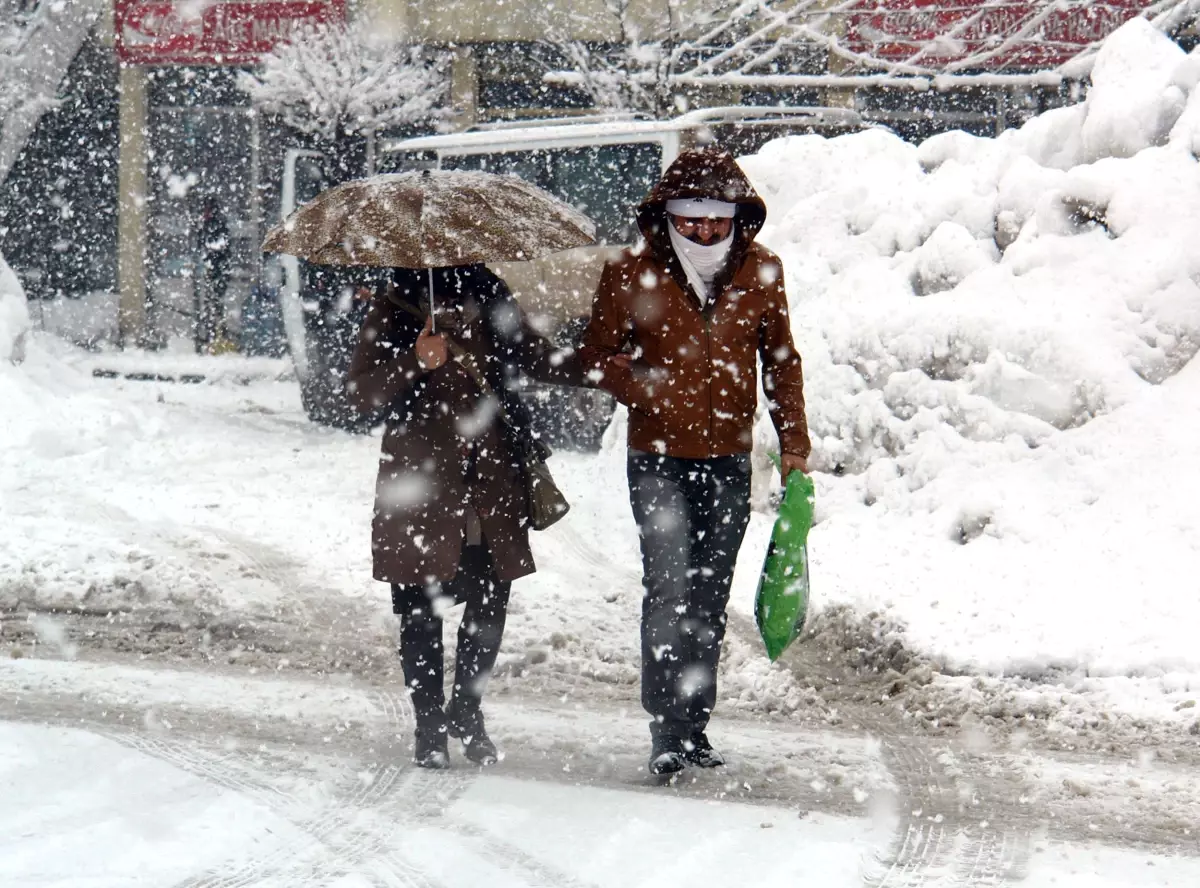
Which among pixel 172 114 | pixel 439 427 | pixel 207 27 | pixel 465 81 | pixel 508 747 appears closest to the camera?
pixel 439 427

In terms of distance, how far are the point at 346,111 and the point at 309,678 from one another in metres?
13.4

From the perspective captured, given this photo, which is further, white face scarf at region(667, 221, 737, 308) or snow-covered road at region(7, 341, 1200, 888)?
white face scarf at region(667, 221, 737, 308)

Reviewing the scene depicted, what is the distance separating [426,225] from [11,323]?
919 cm

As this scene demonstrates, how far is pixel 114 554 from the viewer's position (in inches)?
326

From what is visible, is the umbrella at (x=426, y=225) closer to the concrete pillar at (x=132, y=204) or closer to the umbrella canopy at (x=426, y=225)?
the umbrella canopy at (x=426, y=225)

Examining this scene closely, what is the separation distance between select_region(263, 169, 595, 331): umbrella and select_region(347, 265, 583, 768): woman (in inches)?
8.2

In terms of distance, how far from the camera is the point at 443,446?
16.3 ft

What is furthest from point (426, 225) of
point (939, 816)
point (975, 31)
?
point (975, 31)

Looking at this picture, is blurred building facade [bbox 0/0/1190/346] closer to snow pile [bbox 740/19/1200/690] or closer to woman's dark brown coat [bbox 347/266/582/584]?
snow pile [bbox 740/19/1200/690]

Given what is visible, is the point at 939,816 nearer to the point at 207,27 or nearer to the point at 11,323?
the point at 11,323

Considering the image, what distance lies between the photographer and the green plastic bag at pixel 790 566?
5.12 metres

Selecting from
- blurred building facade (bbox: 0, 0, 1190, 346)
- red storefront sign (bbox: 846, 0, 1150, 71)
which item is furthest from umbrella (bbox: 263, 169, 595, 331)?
blurred building facade (bbox: 0, 0, 1190, 346)

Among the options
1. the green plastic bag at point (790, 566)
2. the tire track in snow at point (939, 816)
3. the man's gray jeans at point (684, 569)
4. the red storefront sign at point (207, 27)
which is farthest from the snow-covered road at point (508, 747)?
the red storefront sign at point (207, 27)

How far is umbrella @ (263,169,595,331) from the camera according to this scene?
461 centimetres
